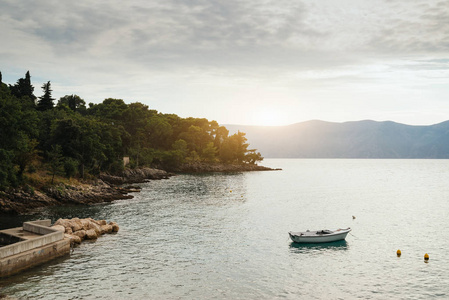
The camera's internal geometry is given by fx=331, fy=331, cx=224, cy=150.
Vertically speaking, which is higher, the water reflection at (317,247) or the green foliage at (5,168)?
the green foliage at (5,168)

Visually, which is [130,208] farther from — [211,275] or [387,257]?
[387,257]

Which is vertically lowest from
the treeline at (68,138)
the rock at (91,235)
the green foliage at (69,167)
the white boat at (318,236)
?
the white boat at (318,236)

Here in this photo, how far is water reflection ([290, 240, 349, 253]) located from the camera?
44.0 metres

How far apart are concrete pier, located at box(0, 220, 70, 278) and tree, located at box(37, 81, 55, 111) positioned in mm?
96467

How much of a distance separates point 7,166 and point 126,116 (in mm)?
124266

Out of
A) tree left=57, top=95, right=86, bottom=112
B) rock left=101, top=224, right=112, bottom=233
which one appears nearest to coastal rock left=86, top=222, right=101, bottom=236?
rock left=101, top=224, right=112, bottom=233

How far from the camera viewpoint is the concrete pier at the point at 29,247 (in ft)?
102

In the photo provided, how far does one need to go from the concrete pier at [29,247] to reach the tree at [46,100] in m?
96.5

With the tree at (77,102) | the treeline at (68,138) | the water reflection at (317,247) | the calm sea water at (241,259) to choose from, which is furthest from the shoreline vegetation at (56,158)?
the water reflection at (317,247)

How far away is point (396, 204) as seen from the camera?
8625 centimetres

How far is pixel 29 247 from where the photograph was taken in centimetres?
3409

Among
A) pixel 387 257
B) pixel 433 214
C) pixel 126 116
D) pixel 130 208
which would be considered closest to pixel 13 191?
pixel 130 208

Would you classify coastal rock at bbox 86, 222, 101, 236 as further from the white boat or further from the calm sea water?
the white boat

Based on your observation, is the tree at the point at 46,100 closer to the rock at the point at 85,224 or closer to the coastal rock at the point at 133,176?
the coastal rock at the point at 133,176
